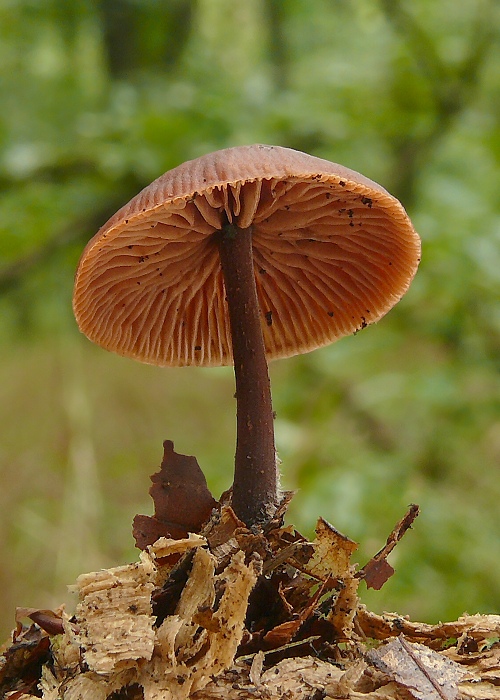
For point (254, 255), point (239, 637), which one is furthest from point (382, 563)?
point (254, 255)

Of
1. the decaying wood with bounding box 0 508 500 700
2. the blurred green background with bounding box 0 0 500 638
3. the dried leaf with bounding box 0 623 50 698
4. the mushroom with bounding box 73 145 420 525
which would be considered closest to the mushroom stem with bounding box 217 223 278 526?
the mushroom with bounding box 73 145 420 525

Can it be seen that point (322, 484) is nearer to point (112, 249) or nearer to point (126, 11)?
point (112, 249)

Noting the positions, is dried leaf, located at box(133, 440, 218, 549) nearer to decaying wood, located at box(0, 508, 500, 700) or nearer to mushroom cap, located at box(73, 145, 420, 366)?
decaying wood, located at box(0, 508, 500, 700)

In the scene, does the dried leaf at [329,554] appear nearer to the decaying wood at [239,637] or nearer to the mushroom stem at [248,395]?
the decaying wood at [239,637]

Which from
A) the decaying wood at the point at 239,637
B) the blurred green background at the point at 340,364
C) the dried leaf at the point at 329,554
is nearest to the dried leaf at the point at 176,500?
the decaying wood at the point at 239,637

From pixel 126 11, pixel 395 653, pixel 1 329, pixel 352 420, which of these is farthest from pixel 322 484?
pixel 1 329

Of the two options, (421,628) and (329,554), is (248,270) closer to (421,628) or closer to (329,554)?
(329,554)
